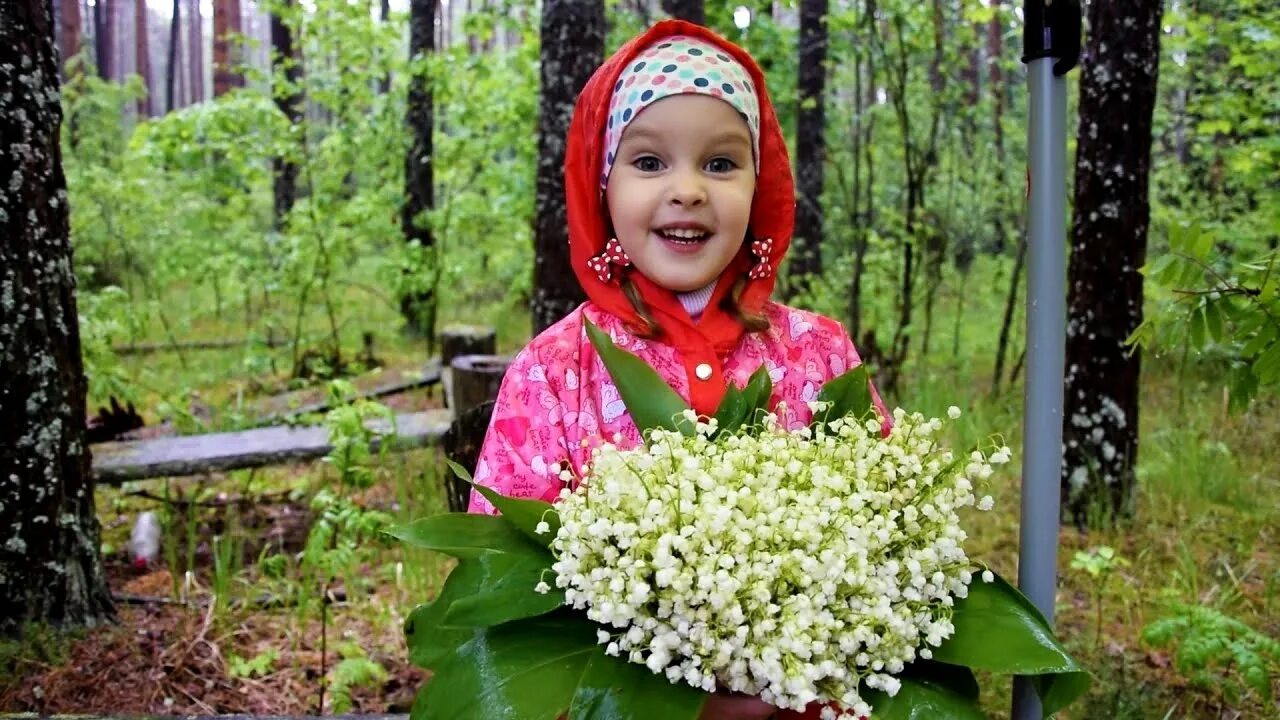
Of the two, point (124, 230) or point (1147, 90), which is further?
point (124, 230)

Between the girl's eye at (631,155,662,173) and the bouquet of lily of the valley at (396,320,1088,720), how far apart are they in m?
0.62

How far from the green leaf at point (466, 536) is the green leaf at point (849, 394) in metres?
0.52

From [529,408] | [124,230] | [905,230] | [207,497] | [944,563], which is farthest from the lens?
[124,230]

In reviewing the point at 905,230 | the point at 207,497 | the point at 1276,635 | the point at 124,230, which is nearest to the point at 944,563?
the point at 1276,635

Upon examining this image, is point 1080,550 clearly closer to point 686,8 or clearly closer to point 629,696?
point 629,696

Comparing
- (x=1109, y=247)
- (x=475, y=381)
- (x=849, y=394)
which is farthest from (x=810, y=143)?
(x=849, y=394)

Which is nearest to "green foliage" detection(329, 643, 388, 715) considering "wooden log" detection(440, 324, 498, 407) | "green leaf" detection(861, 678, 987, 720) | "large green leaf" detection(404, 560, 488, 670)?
"large green leaf" detection(404, 560, 488, 670)

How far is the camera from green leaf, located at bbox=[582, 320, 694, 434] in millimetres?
1470

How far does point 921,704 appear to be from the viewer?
1149 millimetres

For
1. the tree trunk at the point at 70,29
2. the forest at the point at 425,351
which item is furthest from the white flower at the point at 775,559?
the tree trunk at the point at 70,29

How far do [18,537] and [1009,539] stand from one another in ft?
12.2

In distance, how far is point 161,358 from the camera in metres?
8.40

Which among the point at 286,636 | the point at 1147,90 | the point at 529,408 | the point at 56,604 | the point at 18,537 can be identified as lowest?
the point at 286,636

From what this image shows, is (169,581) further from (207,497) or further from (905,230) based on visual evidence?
(905,230)
